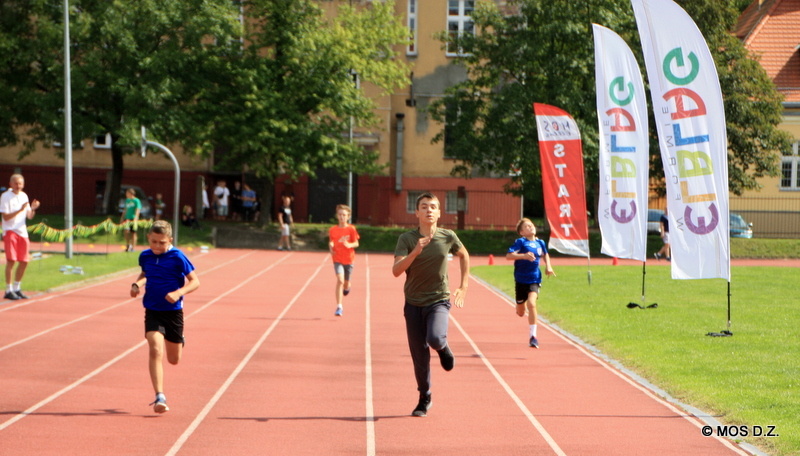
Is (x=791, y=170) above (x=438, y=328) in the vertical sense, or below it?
above

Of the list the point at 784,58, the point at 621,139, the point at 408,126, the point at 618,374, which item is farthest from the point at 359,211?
the point at 618,374

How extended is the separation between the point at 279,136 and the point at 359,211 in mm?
8938

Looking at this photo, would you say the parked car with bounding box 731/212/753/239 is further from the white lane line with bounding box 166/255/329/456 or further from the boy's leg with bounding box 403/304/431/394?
the boy's leg with bounding box 403/304/431/394

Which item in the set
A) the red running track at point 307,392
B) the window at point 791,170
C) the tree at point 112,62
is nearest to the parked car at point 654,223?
the window at point 791,170

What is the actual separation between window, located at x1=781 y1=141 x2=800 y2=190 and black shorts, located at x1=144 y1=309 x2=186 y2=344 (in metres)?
42.6

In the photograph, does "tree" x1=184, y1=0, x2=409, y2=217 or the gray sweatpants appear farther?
"tree" x1=184, y1=0, x2=409, y2=217

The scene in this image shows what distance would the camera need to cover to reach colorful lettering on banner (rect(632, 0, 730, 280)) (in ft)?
45.5

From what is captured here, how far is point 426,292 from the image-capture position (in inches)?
364

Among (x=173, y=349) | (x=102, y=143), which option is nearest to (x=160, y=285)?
(x=173, y=349)

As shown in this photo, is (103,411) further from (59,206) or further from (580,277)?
(59,206)

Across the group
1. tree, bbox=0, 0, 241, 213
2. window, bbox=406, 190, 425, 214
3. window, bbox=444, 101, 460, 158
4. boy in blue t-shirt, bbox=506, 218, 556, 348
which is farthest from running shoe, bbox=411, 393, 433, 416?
window, bbox=406, 190, 425, 214

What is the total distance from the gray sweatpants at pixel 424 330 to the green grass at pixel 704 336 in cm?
264

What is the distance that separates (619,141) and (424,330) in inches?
425

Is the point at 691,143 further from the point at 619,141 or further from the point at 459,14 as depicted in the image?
the point at 459,14
